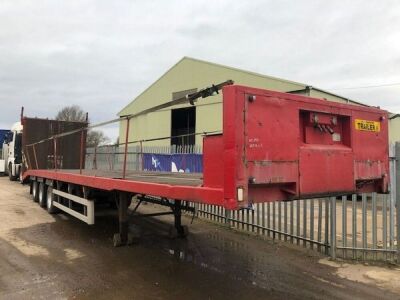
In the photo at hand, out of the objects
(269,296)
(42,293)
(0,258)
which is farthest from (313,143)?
(0,258)

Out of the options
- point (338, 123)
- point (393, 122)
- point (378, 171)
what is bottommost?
point (378, 171)

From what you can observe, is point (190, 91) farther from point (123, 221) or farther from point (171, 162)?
point (123, 221)

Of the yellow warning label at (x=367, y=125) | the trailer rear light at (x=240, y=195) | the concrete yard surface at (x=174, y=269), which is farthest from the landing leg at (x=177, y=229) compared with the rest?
the trailer rear light at (x=240, y=195)

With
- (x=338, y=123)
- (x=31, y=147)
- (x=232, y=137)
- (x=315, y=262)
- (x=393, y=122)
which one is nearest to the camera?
(x=232, y=137)

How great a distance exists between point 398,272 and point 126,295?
13.6 feet

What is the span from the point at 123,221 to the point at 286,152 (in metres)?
4.36

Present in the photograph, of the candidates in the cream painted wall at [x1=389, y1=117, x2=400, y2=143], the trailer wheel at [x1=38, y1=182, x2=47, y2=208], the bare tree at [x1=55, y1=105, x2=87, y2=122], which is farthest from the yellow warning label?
the bare tree at [x1=55, y1=105, x2=87, y2=122]

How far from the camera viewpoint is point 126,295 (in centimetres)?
522

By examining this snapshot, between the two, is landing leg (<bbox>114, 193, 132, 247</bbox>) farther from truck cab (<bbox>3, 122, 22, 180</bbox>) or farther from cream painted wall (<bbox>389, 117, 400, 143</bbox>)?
cream painted wall (<bbox>389, 117, 400, 143</bbox>)

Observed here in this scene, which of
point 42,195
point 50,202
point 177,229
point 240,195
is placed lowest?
point 177,229

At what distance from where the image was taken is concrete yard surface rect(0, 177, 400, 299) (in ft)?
17.6

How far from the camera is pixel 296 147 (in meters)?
4.34

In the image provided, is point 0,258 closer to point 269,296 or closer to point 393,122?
point 269,296

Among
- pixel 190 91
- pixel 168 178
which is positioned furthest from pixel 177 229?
pixel 190 91
